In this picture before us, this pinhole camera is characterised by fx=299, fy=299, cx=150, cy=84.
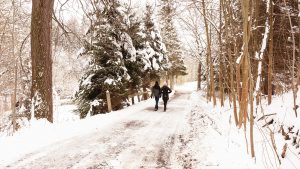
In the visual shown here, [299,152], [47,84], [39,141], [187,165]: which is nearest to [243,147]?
[299,152]

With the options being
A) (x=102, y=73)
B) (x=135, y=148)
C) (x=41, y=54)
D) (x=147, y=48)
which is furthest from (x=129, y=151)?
(x=147, y=48)

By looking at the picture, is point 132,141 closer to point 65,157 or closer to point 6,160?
point 65,157

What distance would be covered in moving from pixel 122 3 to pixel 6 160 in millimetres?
14612

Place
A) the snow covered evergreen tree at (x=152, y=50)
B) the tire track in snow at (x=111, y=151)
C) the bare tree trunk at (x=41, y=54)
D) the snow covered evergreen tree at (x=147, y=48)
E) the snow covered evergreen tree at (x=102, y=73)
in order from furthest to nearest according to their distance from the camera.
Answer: the snow covered evergreen tree at (x=152, y=50) → the snow covered evergreen tree at (x=147, y=48) → the snow covered evergreen tree at (x=102, y=73) → the bare tree trunk at (x=41, y=54) → the tire track in snow at (x=111, y=151)

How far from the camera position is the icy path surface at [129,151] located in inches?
221

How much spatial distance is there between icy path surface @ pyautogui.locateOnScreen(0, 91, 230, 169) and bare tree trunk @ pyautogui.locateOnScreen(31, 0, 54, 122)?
202 cm

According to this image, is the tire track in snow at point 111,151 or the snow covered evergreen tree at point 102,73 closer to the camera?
the tire track in snow at point 111,151

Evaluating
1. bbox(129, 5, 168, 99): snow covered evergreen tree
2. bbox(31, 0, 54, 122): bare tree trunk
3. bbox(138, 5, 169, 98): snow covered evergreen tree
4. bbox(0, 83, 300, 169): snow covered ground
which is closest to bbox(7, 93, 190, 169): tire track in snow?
bbox(0, 83, 300, 169): snow covered ground

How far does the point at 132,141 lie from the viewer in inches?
305

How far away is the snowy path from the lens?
5.59 metres

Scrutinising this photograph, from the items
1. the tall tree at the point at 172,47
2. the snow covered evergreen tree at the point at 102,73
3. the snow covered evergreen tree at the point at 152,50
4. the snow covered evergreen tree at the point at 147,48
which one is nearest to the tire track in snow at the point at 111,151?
the snow covered evergreen tree at the point at 102,73

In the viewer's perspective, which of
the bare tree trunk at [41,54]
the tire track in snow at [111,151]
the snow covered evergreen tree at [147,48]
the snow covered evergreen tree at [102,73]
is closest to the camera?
the tire track in snow at [111,151]

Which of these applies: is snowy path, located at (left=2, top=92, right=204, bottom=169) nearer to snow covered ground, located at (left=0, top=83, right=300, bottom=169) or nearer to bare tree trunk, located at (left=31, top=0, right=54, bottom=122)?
snow covered ground, located at (left=0, top=83, right=300, bottom=169)

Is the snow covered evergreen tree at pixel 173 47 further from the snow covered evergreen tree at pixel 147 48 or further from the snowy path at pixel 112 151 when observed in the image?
the snowy path at pixel 112 151
